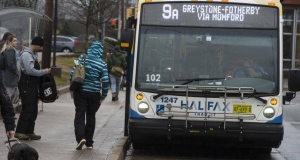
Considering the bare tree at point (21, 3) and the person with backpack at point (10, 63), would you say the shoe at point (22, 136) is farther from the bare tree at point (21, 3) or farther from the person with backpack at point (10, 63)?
the bare tree at point (21, 3)

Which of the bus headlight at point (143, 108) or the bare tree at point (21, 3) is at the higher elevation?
the bare tree at point (21, 3)

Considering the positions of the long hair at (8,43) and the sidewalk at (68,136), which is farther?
the long hair at (8,43)

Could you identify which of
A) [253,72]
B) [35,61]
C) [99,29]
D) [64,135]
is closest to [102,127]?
[64,135]

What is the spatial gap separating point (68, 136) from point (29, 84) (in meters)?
1.52

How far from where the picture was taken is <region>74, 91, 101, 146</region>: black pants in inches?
420

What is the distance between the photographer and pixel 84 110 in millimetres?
10711

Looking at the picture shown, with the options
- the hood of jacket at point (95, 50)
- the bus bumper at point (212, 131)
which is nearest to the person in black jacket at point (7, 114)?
the hood of jacket at point (95, 50)

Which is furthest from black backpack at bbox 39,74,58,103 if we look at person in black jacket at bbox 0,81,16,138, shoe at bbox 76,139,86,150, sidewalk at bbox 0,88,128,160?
person in black jacket at bbox 0,81,16,138

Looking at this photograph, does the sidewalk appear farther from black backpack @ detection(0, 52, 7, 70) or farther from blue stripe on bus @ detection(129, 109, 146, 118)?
black backpack @ detection(0, 52, 7, 70)

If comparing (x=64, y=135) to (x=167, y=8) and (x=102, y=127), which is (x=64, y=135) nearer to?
(x=102, y=127)

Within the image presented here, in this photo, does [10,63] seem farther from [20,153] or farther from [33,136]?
[20,153]

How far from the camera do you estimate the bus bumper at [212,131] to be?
10719 mm

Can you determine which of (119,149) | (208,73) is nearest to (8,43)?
(119,149)

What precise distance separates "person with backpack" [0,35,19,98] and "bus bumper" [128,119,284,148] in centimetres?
365
